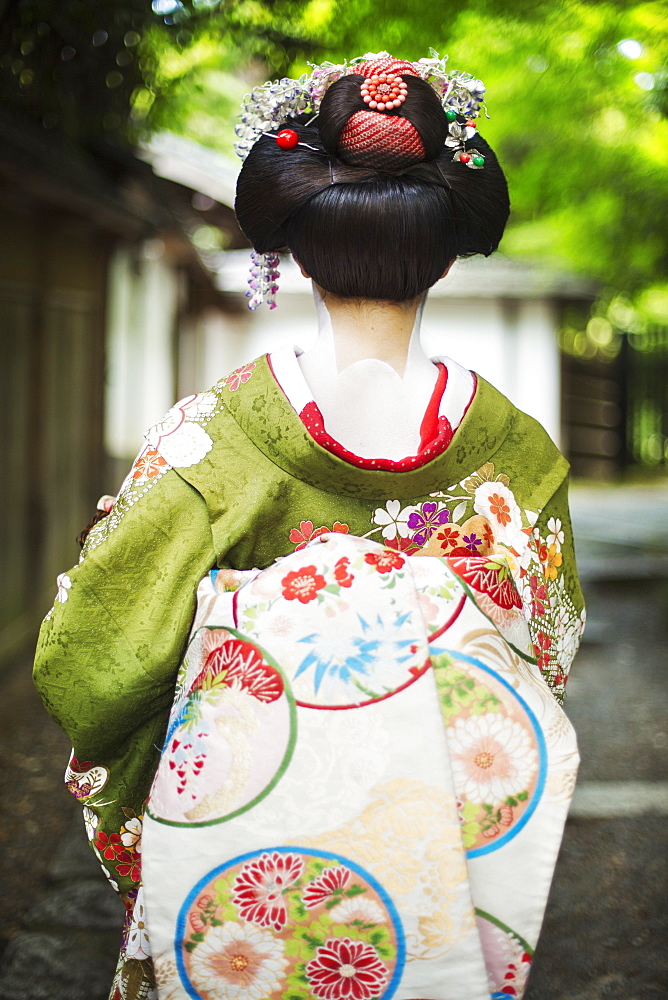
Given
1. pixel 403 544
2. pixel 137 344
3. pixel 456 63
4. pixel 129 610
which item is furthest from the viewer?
pixel 137 344

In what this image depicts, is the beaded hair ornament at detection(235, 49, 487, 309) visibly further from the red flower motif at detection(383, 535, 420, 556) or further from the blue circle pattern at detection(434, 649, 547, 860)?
the blue circle pattern at detection(434, 649, 547, 860)

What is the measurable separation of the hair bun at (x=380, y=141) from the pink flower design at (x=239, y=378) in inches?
16.1

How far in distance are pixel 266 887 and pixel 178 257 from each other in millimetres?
10209

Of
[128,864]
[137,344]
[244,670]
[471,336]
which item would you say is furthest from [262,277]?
[471,336]

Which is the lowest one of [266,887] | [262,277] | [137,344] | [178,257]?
[266,887]

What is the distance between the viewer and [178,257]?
1078cm

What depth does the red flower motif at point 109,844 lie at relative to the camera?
1710 mm

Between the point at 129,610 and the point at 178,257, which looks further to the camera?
the point at 178,257

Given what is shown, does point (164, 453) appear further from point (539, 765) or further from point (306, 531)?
point (539, 765)

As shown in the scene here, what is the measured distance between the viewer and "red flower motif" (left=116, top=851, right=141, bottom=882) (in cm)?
172

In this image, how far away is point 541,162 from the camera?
6141 millimetres

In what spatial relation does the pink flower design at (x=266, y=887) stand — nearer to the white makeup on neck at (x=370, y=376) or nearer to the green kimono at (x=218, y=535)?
the green kimono at (x=218, y=535)

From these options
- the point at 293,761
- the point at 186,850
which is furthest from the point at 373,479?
the point at 186,850

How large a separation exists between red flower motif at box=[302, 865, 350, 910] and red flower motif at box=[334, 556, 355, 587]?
0.41 m
